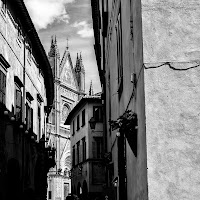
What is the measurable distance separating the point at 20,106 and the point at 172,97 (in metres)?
12.8

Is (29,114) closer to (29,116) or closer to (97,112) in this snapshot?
(29,116)

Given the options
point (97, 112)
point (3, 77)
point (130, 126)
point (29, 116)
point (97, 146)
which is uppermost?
point (97, 112)

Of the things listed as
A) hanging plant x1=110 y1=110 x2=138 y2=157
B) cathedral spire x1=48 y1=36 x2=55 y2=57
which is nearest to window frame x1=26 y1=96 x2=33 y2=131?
hanging plant x1=110 y1=110 x2=138 y2=157

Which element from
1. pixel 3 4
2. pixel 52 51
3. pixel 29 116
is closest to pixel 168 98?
pixel 3 4

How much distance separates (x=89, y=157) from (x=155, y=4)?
95.6 ft

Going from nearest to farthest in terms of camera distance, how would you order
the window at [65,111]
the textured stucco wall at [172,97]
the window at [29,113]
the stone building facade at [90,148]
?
the textured stucco wall at [172,97]
the window at [29,113]
the stone building facade at [90,148]
the window at [65,111]

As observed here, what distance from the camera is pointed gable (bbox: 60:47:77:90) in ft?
237

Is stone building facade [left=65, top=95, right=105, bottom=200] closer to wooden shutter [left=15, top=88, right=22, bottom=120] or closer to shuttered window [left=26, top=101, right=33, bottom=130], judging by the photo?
shuttered window [left=26, top=101, right=33, bottom=130]

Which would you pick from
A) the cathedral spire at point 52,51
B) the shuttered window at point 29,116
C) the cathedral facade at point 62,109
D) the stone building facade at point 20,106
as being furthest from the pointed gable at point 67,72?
the shuttered window at point 29,116

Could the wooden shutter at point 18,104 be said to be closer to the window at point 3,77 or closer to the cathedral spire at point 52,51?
the window at point 3,77

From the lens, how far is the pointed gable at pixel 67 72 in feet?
237

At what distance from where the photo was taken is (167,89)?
18.6 feet

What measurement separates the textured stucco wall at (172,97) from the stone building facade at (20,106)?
9223 mm

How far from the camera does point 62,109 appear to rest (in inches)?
2761
